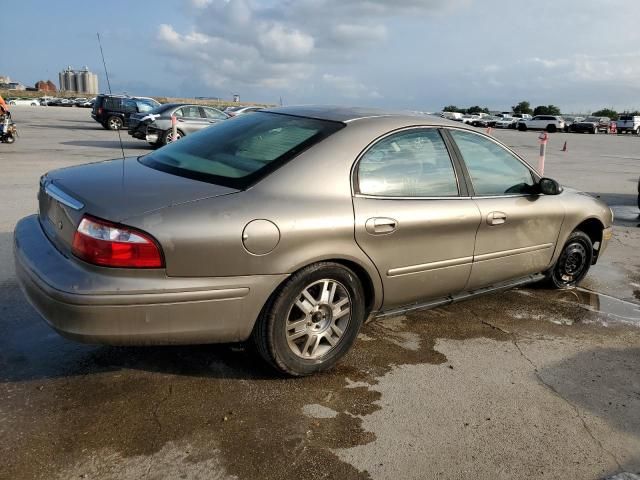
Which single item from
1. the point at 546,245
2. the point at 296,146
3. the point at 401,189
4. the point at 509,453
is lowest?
the point at 509,453

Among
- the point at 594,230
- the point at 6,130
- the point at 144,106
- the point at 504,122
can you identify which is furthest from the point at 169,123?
the point at 504,122

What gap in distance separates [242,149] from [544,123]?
5342 centimetres

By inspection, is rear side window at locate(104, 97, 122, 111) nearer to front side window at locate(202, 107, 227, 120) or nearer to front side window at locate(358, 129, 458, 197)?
front side window at locate(202, 107, 227, 120)

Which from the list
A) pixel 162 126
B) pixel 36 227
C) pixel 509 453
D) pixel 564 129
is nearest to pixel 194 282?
pixel 36 227

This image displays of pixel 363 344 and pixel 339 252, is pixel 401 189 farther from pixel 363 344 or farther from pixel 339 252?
pixel 363 344

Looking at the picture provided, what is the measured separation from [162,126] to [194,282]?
47.4 ft

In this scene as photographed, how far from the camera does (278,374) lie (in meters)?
3.22

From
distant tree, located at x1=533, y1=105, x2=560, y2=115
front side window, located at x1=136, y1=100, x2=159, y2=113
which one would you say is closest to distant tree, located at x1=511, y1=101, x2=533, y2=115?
distant tree, located at x1=533, y1=105, x2=560, y2=115

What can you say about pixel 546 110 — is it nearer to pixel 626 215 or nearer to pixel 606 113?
pixel 606 113

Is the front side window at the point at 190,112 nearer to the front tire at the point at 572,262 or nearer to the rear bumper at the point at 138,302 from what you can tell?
the front tire at the point at 572,262

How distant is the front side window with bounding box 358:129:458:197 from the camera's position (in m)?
3.40

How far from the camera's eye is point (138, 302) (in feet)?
8.61

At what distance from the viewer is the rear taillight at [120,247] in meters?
2.60

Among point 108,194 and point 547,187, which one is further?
point 547,187
